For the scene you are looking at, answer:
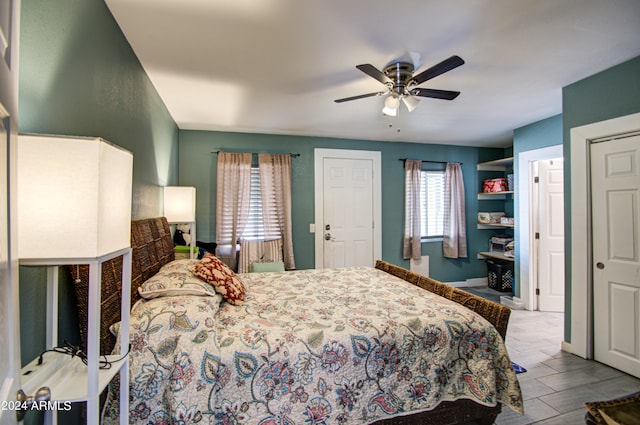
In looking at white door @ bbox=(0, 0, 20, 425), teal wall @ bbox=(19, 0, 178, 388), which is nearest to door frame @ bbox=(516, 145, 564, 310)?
teal wall @ bbox=(19, 0, 178, 388)

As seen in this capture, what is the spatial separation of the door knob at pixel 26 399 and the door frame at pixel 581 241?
12.1ft

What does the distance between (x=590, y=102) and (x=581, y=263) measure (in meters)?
1.47

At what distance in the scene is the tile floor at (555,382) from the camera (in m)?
1.91

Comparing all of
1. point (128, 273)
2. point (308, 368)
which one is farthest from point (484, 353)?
point (128, 273)

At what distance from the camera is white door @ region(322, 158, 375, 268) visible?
4.52 metres

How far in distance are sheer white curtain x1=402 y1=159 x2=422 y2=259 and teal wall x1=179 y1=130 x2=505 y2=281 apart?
101 millimetres

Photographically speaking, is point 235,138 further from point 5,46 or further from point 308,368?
point 5,46

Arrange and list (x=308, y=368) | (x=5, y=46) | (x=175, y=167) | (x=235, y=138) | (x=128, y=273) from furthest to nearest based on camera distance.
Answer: (x=235, y=138) < (x=175, y=167) < (x=308, y=368) < (x=128, y=273) < (x=5, y=46)

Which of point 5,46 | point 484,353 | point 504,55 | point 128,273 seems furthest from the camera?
point 504,55

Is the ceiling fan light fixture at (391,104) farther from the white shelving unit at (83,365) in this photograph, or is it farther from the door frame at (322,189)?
the white shelving unit at (83,365)

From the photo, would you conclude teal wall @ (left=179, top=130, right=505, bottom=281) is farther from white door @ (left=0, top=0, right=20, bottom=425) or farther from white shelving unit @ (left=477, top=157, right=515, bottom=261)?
white door @ (left=0, top=0, right=20, bottom=425)

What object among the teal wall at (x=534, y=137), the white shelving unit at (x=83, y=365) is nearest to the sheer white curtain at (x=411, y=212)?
the teal wall at (x=534, y=137)

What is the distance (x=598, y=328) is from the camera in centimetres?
257

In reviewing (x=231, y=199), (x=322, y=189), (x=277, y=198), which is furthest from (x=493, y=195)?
(x=231, y=199)
